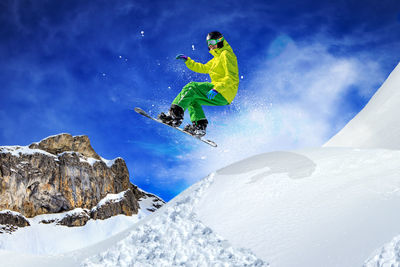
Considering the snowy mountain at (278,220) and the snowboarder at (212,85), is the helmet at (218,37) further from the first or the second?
the snowy mountain at (278,220)

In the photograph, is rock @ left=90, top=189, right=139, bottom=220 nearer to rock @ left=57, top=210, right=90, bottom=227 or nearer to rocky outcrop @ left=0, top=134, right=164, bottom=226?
rocky outcrop @ left=0, top=134, right=164, bottom=226

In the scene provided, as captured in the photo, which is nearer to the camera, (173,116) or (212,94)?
(212,94)

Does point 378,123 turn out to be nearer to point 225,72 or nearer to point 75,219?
point 225,72

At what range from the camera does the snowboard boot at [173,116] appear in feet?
27.0

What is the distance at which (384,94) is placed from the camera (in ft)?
39.7

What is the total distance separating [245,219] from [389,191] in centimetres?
217

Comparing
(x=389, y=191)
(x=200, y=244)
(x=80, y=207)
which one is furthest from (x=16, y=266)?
(x=80, y=207)

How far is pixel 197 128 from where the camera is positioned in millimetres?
8734

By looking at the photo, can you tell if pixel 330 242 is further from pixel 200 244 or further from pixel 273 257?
pixel 200 244

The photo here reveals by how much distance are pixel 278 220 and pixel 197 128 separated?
3879mm

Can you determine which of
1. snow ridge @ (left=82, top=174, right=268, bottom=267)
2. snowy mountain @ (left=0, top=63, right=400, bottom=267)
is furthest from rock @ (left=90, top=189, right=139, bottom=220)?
snow ridge @ (left=82, top=174, right=268, bottom=267)

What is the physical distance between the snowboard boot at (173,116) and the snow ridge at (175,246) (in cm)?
216

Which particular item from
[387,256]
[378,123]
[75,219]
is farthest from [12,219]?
[387,256]

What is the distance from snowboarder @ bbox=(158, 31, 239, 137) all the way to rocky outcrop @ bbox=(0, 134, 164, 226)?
3674 inches
